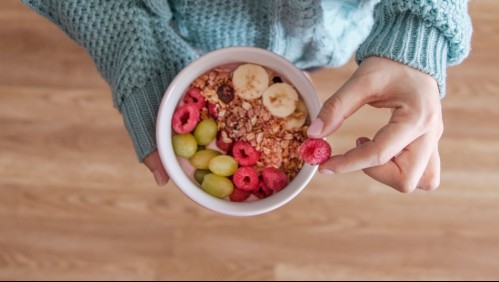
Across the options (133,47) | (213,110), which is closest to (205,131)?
(213,110)

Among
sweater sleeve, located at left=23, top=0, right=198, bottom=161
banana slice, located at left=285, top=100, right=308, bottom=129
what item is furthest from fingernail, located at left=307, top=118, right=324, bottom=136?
sweater sleeve, located at left=23, top=0, right=198, bottom=161

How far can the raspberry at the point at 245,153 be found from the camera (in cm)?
69

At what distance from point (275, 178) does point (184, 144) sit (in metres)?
0.13

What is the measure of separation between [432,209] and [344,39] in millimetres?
612

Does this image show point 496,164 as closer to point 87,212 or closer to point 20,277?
point 87,212

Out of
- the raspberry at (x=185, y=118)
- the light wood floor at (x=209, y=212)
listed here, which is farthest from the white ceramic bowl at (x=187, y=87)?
the light wood floor at (x=209, y=212)

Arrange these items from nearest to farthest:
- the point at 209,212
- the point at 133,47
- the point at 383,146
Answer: the point at 383,146
the point at 133,47
the point at 209,212

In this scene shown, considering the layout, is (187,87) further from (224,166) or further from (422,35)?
(422,35)

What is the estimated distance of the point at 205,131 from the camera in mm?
703

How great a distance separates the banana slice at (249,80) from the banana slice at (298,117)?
0.05 meters

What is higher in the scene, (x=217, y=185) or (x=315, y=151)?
(x=315, y=151)

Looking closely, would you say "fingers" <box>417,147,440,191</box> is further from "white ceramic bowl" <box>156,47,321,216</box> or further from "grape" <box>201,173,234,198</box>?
"grape" <box>201,173,234,198</box>

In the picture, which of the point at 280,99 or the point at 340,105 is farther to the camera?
the point at 280,99

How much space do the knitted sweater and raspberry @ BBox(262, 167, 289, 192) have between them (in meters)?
0.15
